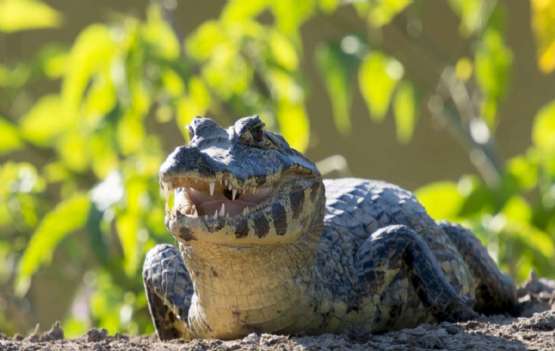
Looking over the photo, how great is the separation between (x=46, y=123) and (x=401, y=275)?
4.49 meters

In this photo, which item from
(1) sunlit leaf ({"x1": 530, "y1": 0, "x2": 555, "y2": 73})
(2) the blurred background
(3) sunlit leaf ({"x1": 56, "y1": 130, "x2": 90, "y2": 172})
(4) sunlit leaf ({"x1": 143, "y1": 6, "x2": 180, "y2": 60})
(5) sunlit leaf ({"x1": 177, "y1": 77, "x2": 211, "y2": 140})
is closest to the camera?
(1) sunlit leaf ({"x1": 530, "y1": 0, "x2": 555, "y2": 73})

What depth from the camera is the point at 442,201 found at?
7430 millimetres

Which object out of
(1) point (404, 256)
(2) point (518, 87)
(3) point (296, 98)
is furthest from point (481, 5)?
(2) point (518, 87)

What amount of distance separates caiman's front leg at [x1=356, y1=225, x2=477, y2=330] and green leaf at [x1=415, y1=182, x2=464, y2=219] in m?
2.51

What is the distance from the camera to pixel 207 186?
406 cm

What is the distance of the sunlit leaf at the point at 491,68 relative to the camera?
804 cm

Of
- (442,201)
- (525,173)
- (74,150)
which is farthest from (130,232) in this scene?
(525,173)

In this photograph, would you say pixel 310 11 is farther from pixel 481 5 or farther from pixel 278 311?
pixel 278 311

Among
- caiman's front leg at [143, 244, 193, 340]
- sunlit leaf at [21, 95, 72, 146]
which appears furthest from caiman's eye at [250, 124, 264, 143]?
sunlit leaf at [21, 95, 72, 146]

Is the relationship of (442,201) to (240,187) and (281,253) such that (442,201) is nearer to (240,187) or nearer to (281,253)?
(281,253)

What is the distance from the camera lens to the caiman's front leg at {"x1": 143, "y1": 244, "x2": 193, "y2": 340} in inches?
196

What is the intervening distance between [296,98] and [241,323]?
11.9 ft

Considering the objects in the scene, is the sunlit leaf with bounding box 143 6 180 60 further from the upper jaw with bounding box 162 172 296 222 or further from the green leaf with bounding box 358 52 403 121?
the upper jaw with bounding box 162 172 296 222

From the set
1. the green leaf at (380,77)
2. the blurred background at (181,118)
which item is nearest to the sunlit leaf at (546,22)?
the blurred background at (181,118)
